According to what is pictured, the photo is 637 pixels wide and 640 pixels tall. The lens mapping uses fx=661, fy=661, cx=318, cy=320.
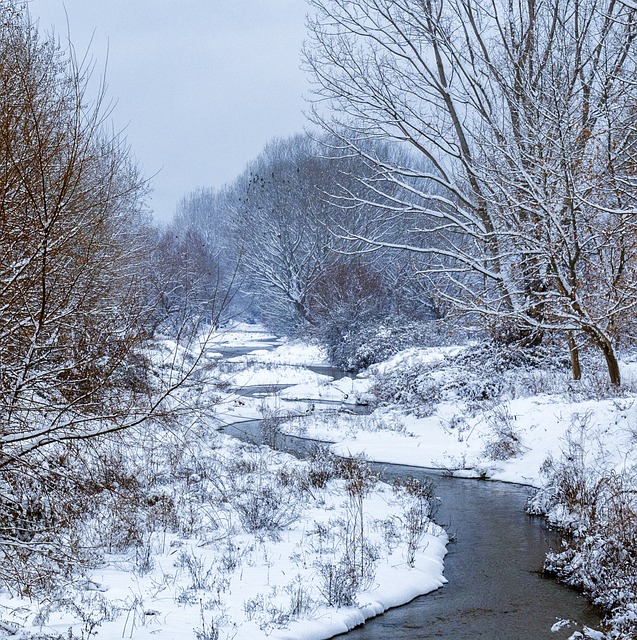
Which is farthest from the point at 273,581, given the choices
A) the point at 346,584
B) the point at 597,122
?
the point at 597,122

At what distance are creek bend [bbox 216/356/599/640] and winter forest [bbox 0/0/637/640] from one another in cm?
9

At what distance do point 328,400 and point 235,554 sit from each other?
44.4ft

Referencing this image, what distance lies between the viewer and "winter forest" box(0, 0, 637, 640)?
4336mm

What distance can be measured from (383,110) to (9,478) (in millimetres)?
13537

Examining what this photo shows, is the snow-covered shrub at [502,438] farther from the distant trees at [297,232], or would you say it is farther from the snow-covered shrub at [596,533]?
Result: the distant trees at [297,232]

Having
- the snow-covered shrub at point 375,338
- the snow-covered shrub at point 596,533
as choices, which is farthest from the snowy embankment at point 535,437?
the snow-covered shrub at point 375,338

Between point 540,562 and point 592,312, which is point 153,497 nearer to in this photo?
point 540,562

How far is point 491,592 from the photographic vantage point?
646 cm

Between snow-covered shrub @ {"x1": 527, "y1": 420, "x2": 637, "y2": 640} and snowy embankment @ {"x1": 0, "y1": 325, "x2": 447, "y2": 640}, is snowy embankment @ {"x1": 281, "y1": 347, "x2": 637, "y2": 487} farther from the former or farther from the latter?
snowy embankment @ {"x1": 0, "y1": 325, "x2": 447, "y2": 640}

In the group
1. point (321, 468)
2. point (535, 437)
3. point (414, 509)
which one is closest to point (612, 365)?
point (535, 437)

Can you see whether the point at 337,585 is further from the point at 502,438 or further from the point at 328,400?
the point at 328,400

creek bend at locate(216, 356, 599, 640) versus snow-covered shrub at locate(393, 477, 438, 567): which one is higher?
snow-covered shrub at locate(393, 477, 438, 567)

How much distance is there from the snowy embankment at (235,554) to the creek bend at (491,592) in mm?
241

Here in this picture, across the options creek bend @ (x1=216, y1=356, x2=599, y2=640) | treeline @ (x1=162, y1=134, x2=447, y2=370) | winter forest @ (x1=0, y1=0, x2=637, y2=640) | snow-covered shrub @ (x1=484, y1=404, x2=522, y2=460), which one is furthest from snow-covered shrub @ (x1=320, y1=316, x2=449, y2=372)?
creek bend @ (x1=216, y1=356, x2=599, y2=640)
